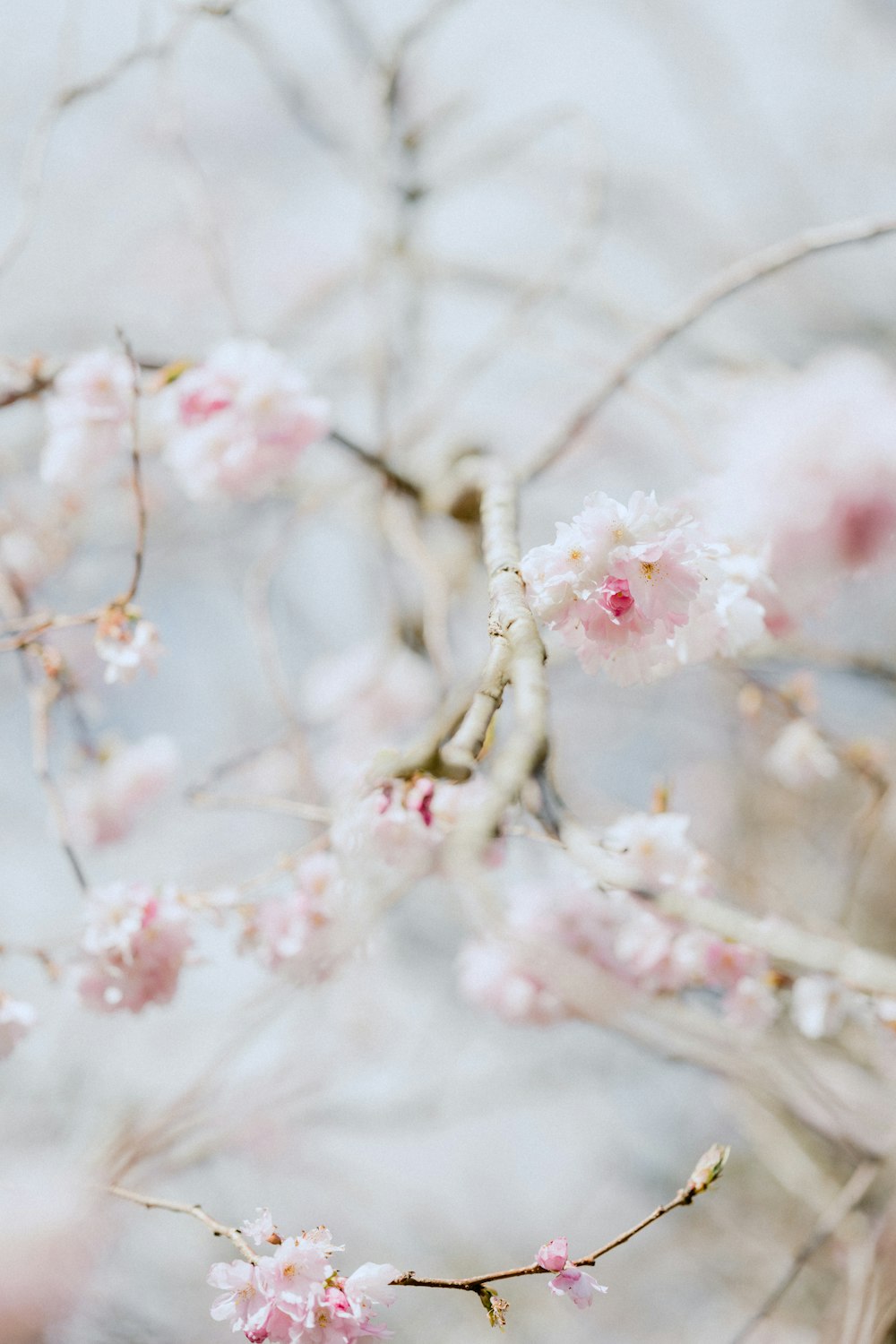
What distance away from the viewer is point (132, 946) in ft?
3.24

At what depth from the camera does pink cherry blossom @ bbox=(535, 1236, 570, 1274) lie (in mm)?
687

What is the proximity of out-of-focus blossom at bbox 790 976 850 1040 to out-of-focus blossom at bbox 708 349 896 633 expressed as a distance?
43cm

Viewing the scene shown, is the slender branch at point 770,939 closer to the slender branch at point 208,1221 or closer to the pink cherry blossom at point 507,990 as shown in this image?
the slender branch at point 208,1221

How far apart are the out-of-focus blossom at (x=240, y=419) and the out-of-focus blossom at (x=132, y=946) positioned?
540mm

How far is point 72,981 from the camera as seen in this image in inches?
39.4

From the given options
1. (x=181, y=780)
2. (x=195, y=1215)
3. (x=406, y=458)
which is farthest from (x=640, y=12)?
(x=195, y=1215)

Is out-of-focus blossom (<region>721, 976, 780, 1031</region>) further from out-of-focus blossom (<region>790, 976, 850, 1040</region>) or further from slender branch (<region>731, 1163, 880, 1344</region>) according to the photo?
slender branch (<region>731, 1163, 880, 1344</region>)

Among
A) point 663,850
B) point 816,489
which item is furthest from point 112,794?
point 816,489

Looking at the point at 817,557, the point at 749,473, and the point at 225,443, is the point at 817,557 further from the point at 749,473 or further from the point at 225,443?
the point at 225,443

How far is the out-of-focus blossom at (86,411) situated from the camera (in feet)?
3.80

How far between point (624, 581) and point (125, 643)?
591mm

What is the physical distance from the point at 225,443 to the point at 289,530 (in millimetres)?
349

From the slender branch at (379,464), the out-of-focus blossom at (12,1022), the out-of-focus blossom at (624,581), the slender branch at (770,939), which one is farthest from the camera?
the slender branch at (379,464)

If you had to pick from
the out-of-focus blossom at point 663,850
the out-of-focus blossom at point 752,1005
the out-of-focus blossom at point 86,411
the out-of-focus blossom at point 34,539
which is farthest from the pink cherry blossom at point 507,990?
the out-of-focus blossom at point 34,539
